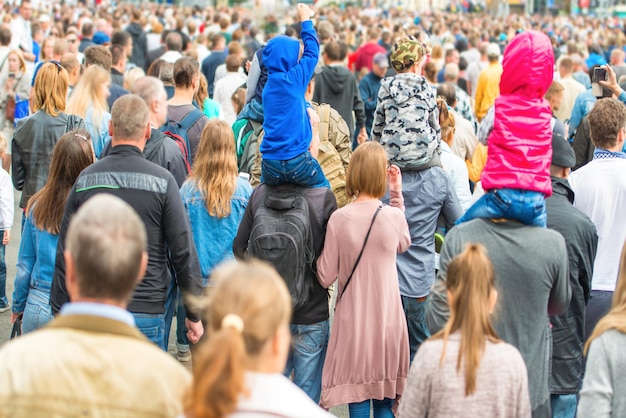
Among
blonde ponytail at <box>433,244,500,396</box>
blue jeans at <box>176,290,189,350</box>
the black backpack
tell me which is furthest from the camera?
blue jeans at <box>176,290,189,350</box>

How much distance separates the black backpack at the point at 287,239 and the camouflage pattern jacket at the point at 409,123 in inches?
34.7

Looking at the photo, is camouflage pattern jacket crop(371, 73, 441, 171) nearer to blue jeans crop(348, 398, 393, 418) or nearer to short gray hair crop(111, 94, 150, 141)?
blue jeans crop(348, 398, 393, 418)

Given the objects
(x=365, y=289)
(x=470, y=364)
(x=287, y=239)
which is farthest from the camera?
(x=365, y=289)

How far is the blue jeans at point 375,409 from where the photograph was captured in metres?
5.26

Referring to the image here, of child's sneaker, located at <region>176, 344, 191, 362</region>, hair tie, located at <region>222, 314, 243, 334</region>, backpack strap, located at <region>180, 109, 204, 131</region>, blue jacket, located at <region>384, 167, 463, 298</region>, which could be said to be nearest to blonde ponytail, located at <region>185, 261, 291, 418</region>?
hair tie, located at <region>222, 314, 243, 334</region>

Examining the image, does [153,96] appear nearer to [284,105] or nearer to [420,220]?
[284,105]

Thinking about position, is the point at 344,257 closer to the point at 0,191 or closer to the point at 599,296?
the point at 599,296

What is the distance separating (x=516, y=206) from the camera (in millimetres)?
4223

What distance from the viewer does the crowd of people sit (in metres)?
2.72

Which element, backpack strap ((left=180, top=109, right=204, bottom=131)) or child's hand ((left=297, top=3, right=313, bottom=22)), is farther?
backpack strap ((left=180, top=109, right=204, bottom=131))

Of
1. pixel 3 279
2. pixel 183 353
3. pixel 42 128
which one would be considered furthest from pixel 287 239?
pixel 3 279

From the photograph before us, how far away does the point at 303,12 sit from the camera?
554 cm

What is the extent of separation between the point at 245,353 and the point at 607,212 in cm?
350

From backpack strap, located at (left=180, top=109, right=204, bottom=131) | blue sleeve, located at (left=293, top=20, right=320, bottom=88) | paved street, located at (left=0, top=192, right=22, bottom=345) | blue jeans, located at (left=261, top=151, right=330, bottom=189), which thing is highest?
blue sleeve, located at (left=293, top=20, right=320, bottom=88)
